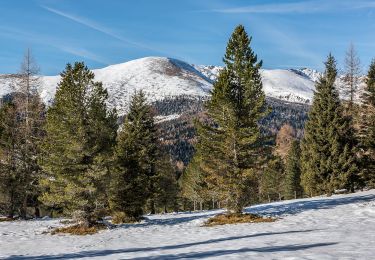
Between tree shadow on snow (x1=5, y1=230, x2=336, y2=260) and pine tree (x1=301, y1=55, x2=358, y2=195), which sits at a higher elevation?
pine tree (x1=301, y1=55, x2=358, y2=195)

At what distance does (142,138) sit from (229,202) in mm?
13696

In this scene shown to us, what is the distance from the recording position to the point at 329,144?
121 ft

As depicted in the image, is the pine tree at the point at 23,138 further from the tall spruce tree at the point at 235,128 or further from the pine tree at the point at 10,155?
the tall spruce tree at the point at 235,128

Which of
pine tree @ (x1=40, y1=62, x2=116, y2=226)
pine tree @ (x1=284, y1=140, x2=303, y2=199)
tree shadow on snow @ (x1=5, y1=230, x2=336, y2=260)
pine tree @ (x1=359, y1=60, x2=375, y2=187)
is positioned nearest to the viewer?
tree shadow on snow @ (x1=5, y1=230, x2=336, y2=260)

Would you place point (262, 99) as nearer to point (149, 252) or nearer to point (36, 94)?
point (149, 252)

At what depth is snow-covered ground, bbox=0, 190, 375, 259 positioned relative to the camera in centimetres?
1389

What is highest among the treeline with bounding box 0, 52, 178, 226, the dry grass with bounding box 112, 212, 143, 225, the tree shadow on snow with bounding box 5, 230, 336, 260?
the treeline with bounding box 0, 52, 178, 226

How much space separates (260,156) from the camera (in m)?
26.7

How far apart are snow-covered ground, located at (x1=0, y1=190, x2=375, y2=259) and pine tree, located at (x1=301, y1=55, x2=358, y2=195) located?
9200 millimetres

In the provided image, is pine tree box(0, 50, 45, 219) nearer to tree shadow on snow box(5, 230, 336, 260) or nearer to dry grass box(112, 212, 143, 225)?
dry grass box(112, 212, 143, 225)

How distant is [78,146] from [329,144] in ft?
75.0

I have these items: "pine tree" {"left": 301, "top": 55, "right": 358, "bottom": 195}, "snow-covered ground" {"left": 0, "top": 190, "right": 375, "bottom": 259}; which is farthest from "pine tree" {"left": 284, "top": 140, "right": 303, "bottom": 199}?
"snow-covered ground" {"left": 0, "top": 190, "right": 375, "bottom": 259}

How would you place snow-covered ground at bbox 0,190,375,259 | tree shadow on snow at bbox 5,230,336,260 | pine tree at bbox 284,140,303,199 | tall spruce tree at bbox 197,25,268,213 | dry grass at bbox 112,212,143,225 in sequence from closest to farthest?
snow-covered ground at bbox 0,190,375,259 < tree shadow on snow at bbox 5,230,336,260 < tall spruce tree at bbox 197,25,268,213 < dry grass at bbox 112,212,143,225 < pine tree at bbox 284,140,303,199

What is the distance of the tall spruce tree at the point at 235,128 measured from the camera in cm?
2566
